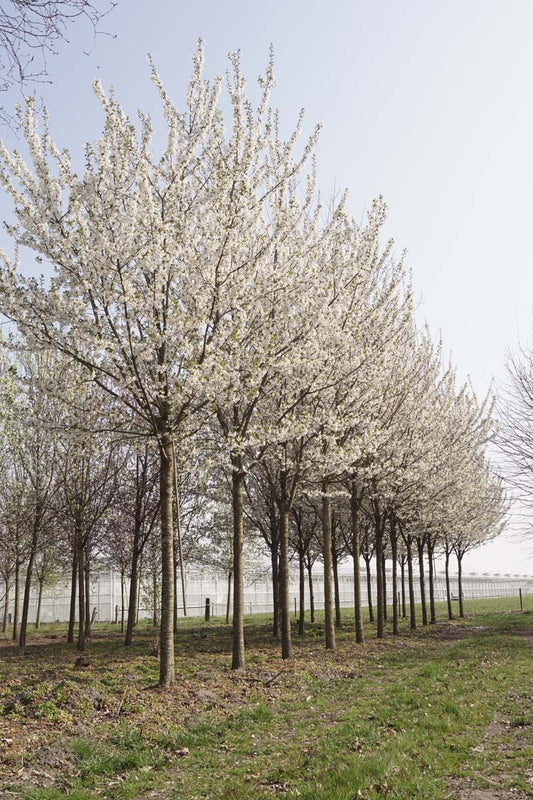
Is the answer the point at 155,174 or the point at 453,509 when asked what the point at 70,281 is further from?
the point at 453,509

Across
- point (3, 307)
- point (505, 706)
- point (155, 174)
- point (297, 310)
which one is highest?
point (155, 174)

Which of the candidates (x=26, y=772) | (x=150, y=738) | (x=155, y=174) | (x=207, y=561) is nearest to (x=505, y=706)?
(x=150, y=738)

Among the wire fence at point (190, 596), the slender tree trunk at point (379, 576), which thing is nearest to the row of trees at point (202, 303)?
the slender tree trunk at point (379, 576)

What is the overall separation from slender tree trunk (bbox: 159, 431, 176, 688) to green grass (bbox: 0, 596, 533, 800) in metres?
0.43

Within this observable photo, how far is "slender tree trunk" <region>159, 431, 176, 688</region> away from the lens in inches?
437

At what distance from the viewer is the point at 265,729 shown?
8750 mm

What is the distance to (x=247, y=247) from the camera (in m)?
13.2

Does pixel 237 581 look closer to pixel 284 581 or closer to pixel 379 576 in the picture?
pixel 284 581

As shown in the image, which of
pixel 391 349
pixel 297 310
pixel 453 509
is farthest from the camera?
pixel 453 509

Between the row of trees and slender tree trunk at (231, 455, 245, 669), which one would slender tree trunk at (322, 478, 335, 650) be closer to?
the row of trees

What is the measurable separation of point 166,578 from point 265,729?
3.37m

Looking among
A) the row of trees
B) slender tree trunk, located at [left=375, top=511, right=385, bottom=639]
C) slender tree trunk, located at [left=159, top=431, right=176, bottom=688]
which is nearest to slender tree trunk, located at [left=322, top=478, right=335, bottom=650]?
the row of trees

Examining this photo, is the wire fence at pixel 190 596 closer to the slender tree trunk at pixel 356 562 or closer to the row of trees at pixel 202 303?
the slender tree trunk at pixel 356 562

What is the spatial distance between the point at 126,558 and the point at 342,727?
854 inches
